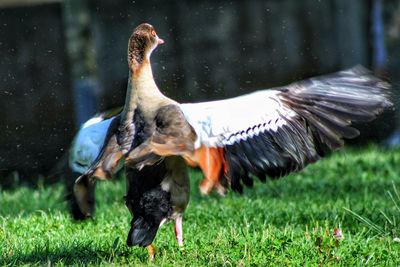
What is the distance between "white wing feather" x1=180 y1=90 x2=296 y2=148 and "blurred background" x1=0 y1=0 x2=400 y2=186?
14.1ft

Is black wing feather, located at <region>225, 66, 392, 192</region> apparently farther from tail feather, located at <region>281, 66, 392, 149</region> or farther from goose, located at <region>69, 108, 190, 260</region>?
goose, located at <region>69, 108, 190, 260</region>

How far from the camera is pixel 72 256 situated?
19.7ft

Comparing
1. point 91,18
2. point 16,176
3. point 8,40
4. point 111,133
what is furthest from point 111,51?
point 111,133

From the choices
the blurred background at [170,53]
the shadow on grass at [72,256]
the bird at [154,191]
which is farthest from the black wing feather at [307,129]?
the blurred background at [170,53]

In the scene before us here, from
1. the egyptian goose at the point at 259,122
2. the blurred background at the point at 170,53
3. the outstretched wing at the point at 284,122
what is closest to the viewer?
the egyptian goose at the point at 259,122

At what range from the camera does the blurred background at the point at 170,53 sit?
1078cm

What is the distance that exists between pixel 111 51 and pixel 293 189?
364cm

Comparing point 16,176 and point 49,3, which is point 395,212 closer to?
point 16,176

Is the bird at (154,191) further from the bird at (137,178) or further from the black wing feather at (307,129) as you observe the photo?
the black wing feather at (307,129)

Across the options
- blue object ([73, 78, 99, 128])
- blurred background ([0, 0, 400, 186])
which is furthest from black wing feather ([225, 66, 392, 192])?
blue object ([73, 78, 99, 128])

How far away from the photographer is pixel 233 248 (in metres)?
6.11

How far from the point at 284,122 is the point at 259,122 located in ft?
0.60

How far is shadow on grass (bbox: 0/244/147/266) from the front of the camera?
582 cm

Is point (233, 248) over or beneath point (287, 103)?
beneath
